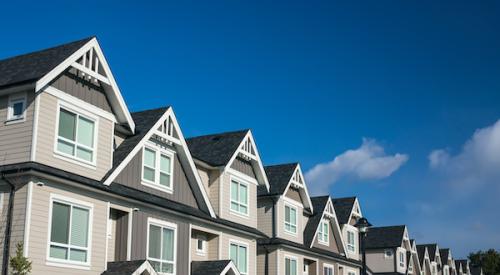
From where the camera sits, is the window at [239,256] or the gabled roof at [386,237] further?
the gabled roof at [386,237]

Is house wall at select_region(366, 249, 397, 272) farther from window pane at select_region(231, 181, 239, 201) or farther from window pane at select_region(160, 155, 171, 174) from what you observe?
window pane at select_region(160, 155, 171, 174)

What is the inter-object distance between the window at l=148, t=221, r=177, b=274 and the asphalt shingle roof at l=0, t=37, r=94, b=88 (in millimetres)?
7545

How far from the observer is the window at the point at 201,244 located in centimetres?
3162

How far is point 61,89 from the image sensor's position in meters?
23.1

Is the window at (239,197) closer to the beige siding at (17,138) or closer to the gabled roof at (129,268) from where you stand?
the gabled roof at (129,268)

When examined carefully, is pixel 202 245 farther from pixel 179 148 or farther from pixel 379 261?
pixel 379 261

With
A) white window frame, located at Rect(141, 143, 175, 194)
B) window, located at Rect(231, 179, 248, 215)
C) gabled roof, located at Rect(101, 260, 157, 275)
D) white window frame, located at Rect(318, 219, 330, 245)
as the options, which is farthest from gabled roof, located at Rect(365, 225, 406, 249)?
gabled roof, located at Rect(101, 260, 157, 275)

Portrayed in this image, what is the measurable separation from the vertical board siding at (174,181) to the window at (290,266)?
11.6 meters

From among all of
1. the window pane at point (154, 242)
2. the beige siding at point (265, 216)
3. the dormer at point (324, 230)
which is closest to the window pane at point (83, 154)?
the window pane at point (154, 242)

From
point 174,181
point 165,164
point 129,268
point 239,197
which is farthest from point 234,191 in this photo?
point 129,268

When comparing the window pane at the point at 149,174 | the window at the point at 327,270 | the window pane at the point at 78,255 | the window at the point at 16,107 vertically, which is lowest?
the window pane at the point at 78,255

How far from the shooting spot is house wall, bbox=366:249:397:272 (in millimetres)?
63188

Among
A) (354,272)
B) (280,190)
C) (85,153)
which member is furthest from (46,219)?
(354,272)

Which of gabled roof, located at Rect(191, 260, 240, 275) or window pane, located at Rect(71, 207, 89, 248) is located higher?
window pane, located at Rect(71, 207, 89, 248)
